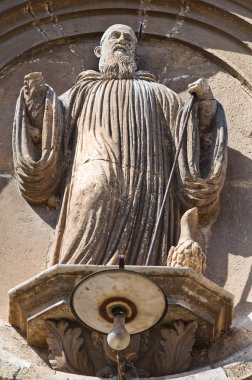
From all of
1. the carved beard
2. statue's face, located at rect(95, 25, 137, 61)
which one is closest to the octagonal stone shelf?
the carved beard

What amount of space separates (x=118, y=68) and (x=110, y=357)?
2336 mm

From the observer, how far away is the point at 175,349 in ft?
24.7

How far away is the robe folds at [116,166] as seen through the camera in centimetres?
798

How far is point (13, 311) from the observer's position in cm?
780

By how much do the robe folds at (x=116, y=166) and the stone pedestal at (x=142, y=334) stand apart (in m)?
0.27

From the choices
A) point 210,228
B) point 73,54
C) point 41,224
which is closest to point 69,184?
point 41,224

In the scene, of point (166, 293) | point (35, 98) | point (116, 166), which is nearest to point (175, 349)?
point (166, 293)

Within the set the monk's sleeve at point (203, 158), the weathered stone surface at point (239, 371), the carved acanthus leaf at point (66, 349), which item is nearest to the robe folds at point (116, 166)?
the monk's sleeve at point (203, 158)

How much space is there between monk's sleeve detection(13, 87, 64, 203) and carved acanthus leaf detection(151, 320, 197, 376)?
137 centimetres

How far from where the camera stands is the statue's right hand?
871cm

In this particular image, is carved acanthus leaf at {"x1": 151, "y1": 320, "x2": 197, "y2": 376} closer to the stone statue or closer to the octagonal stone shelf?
the octagonal stone shelf

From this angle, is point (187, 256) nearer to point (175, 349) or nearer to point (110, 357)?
point (175, 349)

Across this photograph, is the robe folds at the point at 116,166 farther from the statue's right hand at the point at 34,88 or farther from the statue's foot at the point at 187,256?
the statue's foot at the point at 187,256

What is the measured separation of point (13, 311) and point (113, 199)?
894 mm
